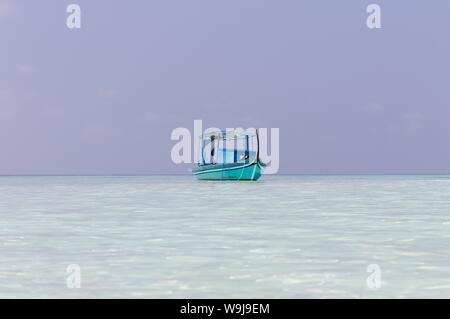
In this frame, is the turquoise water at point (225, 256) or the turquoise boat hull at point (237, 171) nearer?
the turquoise water at point (225, 256)

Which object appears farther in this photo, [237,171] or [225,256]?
[237,171]

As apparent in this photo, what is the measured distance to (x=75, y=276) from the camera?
9.04m

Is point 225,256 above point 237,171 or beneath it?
above

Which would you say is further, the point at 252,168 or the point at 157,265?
the point at 252,168

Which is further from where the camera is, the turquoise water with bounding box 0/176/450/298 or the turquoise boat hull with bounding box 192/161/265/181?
the turquoise boat hull with bounding box 192/161/265/181

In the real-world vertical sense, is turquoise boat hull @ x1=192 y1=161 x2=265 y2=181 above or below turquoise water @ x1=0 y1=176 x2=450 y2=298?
below

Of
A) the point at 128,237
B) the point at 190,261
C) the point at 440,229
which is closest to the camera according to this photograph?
the point at 190,261

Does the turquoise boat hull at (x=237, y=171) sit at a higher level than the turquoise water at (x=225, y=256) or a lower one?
lower

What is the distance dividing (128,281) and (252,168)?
51139mm

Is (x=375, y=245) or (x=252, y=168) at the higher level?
(x=375, y=245)

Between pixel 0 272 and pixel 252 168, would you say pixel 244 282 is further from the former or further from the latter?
pixel 252 168
